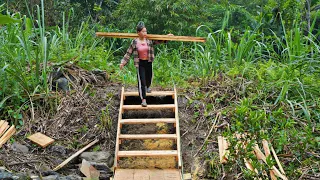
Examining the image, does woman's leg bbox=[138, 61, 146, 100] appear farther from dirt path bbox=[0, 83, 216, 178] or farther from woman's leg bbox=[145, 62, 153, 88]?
dirt path bbox=[0, 83, 216, 178]

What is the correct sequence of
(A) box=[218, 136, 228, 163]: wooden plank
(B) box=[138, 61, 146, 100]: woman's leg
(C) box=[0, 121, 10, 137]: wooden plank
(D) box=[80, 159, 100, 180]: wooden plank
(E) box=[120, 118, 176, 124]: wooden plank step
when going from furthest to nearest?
(B) box=[138, 61, 146, 100]: woman's leg → (E) box=[120, 118, 176, 124]: wooden plank step → (C) box=[0, 121, 10, 137]: wooden plank → (A) box=[218, 136, 228, 163]: wooden plank → (D) box=[80, 159, 100, 180]: wooden plank

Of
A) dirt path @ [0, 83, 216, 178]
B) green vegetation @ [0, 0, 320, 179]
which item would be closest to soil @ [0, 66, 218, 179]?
dirt path @ [0, 83, 216, 178]

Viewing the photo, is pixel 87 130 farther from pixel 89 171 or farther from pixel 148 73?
pixel 148 73

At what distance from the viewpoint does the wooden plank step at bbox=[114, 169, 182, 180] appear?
3.51 m

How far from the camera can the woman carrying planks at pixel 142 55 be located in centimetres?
430

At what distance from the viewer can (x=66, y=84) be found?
4.81 metres

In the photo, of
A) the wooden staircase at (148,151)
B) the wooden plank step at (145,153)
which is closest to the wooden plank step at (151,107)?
the wooden staircase at (148,151)

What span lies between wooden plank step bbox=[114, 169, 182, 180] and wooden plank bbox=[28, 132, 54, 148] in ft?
3.00

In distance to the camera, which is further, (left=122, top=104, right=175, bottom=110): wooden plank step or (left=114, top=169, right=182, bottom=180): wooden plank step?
(left=122, top=104, right=175, bottom=110): wooden plank step

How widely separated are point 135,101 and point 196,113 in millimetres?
906

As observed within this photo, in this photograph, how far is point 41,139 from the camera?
4.04 meters

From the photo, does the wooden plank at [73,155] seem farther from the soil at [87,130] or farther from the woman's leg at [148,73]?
the woman's leg at [148,73]

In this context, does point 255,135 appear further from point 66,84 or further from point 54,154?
point 66,84

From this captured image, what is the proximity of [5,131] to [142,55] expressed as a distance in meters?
1.82
